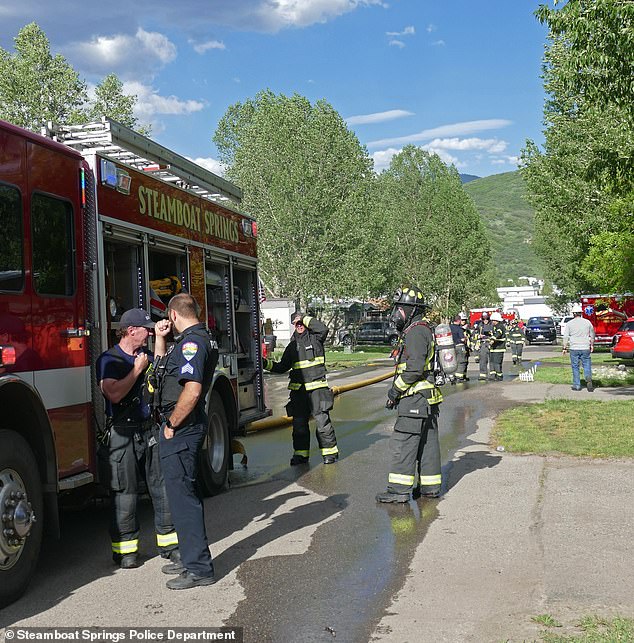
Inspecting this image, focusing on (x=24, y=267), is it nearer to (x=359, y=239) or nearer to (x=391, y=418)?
(x=391, y=418)

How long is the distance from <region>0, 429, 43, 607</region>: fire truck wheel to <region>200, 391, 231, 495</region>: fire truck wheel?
292 cm

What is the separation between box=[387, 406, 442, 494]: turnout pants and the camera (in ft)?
24.6

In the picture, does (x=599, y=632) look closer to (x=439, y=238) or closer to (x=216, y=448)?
(x=216, y=448)

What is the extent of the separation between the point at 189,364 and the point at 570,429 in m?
7.79

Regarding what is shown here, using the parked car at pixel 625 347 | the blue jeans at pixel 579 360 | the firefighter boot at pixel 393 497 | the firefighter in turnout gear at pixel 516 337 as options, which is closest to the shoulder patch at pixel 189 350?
the firefighter boot at pixel 393 497

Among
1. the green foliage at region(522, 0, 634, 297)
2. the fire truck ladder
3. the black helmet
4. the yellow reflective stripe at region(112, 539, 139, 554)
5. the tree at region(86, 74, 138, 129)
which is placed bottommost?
the yellow reflective stripe at region(112, 539, 139, 554)

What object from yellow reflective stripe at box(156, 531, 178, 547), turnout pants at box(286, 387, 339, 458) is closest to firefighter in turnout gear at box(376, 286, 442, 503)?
turnout pants at box(286, 387, 339, 458)

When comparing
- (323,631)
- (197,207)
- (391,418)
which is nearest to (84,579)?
(323,631)

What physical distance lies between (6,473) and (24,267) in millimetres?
1301

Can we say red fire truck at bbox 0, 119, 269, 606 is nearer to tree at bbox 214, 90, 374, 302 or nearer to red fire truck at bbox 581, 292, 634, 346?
red fire truck at bbox 581, 292, 634, 346

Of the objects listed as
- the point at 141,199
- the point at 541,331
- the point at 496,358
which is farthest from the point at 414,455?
the point at 541,331

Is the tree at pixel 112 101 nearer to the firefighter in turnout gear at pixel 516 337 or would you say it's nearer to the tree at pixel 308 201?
the tree at pixel 308 201

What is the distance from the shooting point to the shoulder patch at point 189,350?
5.20 m
